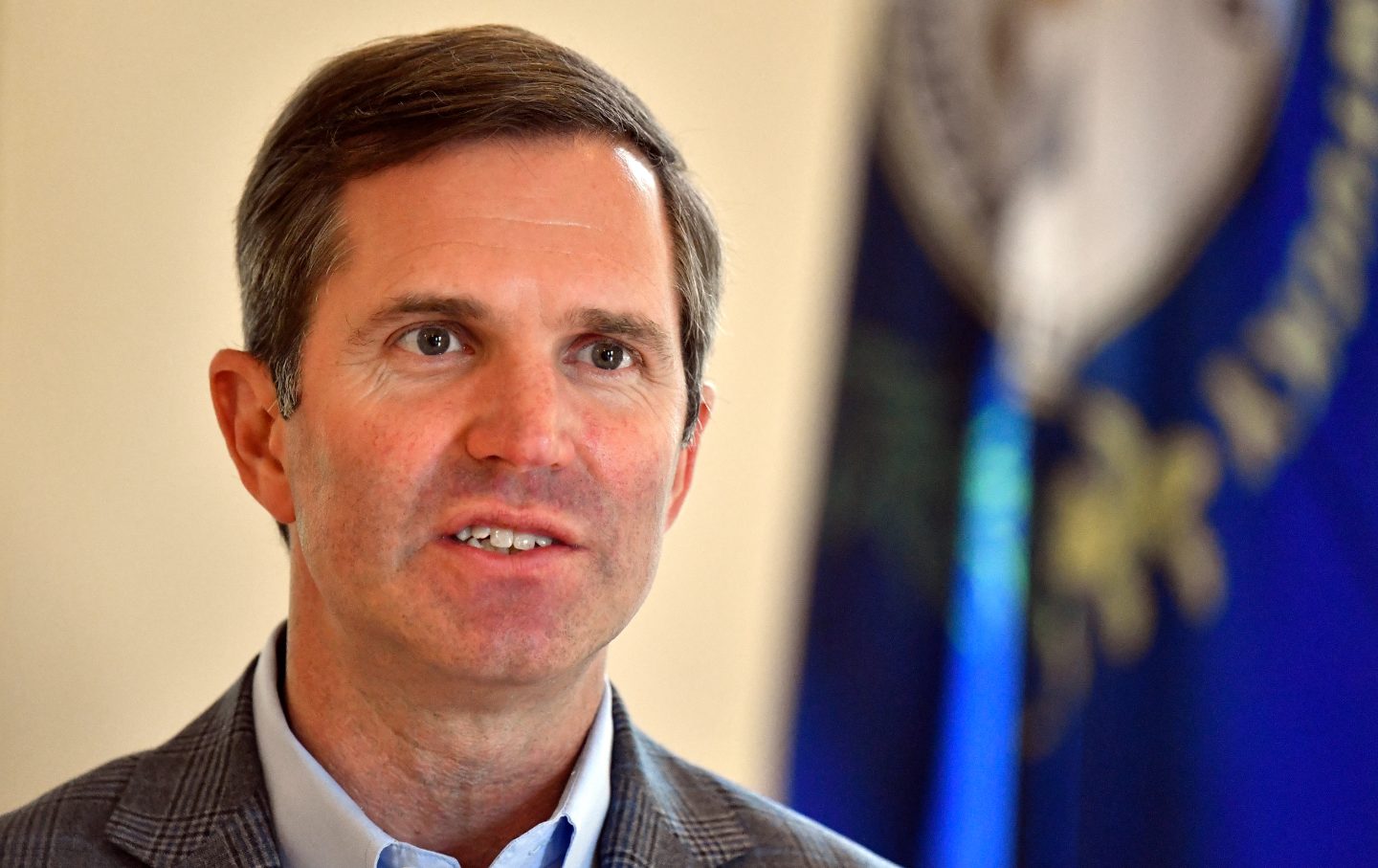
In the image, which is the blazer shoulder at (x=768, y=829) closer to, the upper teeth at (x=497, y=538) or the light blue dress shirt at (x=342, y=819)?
the light blue dress shirt at (x=342, y=819)

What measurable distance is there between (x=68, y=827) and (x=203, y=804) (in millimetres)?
122

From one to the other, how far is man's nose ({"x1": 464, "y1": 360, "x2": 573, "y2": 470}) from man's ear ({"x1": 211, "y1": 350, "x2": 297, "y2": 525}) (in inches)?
10.0

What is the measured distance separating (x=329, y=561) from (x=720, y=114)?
1369mm

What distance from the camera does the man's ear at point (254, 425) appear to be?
147 centimetres

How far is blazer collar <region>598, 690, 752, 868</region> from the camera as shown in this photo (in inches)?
57.1

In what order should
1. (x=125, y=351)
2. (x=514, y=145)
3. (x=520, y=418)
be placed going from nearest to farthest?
(x=520, y=418)
(x=514, y=145)
(x=125, y=351)

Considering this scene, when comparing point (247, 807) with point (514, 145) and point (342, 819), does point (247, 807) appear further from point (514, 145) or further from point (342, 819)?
point (514, 145)

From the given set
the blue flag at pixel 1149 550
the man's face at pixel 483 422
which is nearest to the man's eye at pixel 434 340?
the man's face at pixel 483 422

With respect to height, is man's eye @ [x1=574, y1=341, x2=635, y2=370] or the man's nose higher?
man's eye @ [x1=574, y1=341, x2=635, y2=370]

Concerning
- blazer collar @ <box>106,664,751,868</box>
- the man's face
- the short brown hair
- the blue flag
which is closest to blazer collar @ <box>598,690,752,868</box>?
blazer collar @ <box>106,664,751,868</box>

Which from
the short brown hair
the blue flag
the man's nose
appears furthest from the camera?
the blue flag

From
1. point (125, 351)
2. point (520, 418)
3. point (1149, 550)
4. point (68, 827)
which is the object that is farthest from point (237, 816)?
point (1149, 550)

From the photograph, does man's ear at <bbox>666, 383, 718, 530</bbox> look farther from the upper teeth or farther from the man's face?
the upper teeth

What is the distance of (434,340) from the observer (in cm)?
136
